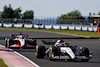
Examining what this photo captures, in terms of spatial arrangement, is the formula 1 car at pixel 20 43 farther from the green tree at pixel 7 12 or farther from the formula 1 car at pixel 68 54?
the green tree at pixel 7 12

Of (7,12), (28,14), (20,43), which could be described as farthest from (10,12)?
(20,43)

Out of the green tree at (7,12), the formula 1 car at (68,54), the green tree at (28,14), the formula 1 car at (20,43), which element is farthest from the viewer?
the green tree at (28,14)

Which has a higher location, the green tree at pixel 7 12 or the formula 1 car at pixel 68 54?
the green tree at pixel 7 12

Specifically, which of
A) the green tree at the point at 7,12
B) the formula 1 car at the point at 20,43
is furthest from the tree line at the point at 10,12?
the formula 1 car at the point at 20,43

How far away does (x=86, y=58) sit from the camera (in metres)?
13.7

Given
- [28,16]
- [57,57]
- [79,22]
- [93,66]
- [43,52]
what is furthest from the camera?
[28,16]

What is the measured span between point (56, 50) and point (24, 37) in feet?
25.2

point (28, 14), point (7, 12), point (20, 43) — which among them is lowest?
point (20, 43)

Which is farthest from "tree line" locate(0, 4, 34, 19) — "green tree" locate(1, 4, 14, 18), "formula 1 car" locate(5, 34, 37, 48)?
"formula 1 car" locate(5, 34, 37, 48)

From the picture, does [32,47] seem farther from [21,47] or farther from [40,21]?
[40,21]

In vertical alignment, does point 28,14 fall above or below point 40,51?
above

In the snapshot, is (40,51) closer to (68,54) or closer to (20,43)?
(68,54)

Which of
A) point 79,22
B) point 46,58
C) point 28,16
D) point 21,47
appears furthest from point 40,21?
point 46,58

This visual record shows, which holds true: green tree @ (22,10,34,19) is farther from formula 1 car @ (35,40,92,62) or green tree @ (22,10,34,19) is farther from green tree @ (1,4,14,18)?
formula 1 car @ (35,40,92,62)
